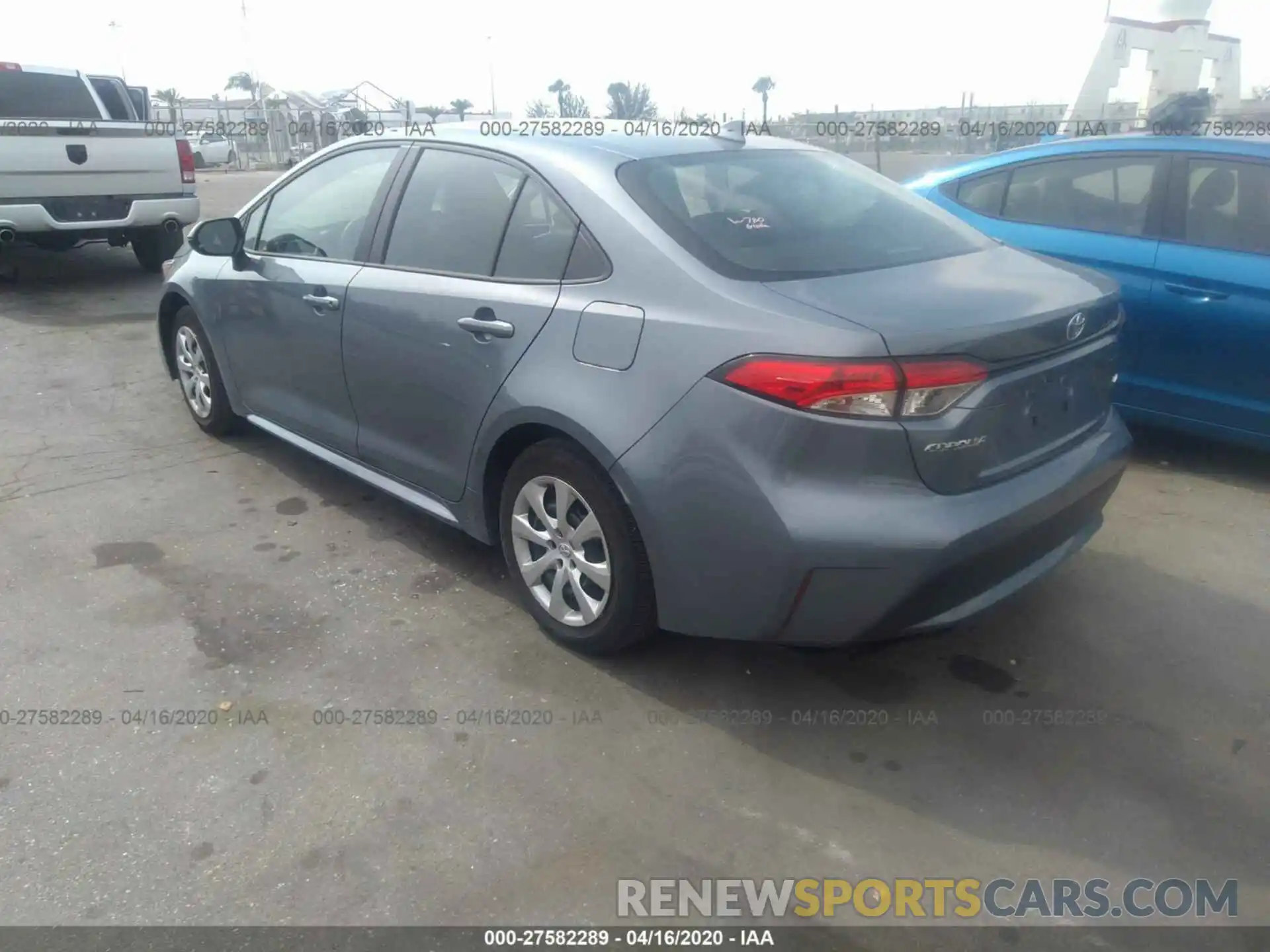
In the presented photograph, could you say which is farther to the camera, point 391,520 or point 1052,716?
point 391,520

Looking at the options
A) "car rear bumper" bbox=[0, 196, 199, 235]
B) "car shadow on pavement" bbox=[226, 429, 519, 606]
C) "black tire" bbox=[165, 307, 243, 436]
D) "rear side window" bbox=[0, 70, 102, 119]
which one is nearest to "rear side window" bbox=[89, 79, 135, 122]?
"rear side window" bbox=[0, 70, 102, 119]

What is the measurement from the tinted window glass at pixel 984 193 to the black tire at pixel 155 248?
25.6 feet

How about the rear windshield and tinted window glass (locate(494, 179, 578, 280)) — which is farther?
tinted window glass (locate(494, 179, 578, 280))

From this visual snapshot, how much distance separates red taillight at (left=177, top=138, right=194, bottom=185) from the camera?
375 inches

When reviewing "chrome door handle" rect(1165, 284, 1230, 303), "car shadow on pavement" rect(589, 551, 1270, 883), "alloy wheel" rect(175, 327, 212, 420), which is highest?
"chrome door handle" rect(1165, 284, 1230, 303)

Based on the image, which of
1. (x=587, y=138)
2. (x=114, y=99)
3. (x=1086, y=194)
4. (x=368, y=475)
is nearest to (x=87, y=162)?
(x=114, y=99)

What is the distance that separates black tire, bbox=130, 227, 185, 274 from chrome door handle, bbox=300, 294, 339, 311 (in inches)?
273

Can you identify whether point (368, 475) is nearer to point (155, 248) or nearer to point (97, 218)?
point (97, 218)

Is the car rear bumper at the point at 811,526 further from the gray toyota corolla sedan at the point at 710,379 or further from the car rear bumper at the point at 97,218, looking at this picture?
the car rear bumper at the point at 97,218

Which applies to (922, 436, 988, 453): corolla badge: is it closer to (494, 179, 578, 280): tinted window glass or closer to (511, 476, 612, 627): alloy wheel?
(511, 476, 612, 627): alloy wheel

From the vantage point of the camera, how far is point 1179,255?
14.9 ft

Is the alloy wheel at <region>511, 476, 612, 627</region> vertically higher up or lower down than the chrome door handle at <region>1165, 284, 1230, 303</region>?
lower down

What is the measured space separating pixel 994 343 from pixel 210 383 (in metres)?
3.94

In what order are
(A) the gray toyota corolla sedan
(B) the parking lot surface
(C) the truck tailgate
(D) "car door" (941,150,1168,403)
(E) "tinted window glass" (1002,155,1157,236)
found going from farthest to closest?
(C) the truck tailgate < (E) "tinted window glass" (1002,155,1157,236) < (D) "car door" (941,150,1168,403) < (A) the gray toyota corolla sedan < (B) the parking lot surface
